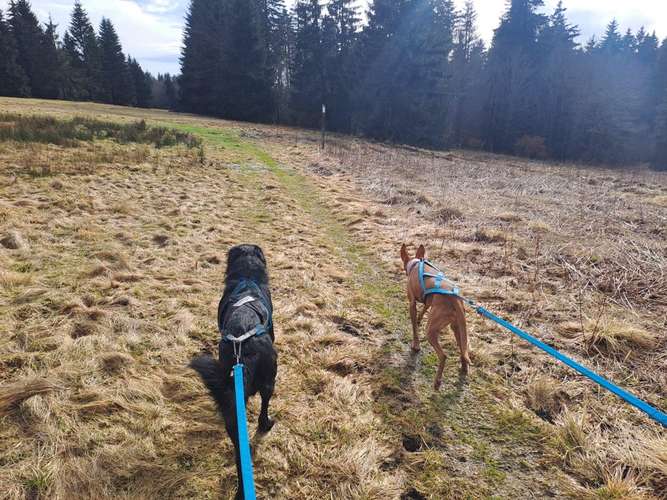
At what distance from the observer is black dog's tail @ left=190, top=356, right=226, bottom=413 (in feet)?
6.69

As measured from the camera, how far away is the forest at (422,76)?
101 ft

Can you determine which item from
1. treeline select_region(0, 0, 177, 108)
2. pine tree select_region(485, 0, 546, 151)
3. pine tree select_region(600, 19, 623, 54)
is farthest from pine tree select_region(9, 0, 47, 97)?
pine tree select_region(600, 19, 623, 54)

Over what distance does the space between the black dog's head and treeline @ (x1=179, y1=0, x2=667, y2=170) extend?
3096cm

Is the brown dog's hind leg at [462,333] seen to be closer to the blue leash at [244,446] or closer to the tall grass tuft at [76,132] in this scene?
the blue leash at [244,446]

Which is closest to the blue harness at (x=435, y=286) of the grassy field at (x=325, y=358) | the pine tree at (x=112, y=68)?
the grassy field at (x=325, y=358)

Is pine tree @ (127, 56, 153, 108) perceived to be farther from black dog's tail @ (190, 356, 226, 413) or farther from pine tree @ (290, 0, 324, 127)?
black dog's tail @ (190, 356, 226, 413)

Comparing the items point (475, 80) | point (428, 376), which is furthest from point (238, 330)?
point (475, 80)

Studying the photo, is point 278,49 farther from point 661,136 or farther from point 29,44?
point 661,136

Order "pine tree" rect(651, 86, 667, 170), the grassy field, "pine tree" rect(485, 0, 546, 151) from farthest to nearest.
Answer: "pine tree" rect(485, 0, 546, 151), "pine tree" rect(651, 86, 667, 170), the grassy field

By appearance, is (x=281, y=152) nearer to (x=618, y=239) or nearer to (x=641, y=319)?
(x=618, y=239)

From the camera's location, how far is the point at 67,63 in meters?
45.2

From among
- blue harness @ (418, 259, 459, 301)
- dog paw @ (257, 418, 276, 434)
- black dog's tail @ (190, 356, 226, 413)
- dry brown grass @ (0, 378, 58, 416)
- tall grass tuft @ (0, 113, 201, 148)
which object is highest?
tall grass tuft @ (0, 113, 201, 148)

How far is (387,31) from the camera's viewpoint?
30047 mm

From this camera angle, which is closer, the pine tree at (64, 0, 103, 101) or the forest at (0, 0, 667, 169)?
the forest at (0, 0, 667, 169)
